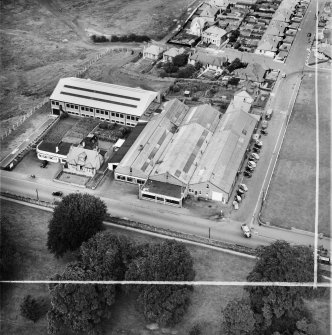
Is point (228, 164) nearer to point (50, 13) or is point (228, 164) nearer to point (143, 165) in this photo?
point (143, 165)

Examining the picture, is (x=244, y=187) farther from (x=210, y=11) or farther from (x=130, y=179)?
(x=210, y=11)

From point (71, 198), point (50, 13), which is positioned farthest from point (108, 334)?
point (50, 13)

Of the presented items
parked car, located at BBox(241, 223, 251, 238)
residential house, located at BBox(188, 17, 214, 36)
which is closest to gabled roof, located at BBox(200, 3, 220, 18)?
residential house, located at BBox(188, 17, 214, 36)

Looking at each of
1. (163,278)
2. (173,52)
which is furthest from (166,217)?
(173,52)

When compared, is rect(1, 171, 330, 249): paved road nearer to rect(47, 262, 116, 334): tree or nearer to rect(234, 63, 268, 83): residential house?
rect(47, 262, 116, 334): tree

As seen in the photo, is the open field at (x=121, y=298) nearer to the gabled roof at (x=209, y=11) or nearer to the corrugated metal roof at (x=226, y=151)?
the corrugated metal roof at (x=226, y=151)

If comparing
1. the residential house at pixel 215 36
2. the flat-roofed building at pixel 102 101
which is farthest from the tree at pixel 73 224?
the residential house at pixel 215 36
